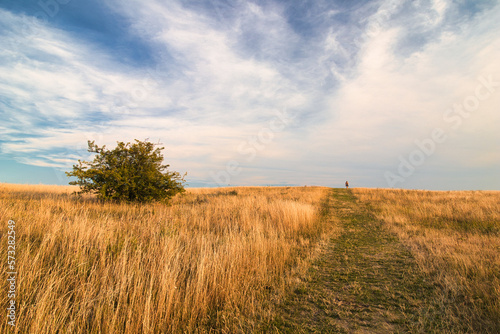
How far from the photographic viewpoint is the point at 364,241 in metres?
7.09

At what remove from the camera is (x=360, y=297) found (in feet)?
11.7

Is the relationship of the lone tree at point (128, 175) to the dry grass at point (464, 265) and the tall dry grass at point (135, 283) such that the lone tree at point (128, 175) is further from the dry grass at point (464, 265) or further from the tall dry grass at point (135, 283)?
the dry grass at point (464, 265)

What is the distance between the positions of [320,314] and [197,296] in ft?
5.67

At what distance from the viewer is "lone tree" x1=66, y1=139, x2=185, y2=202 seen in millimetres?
10523

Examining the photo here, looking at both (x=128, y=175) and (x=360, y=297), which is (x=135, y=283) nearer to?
(x=360, y=297)

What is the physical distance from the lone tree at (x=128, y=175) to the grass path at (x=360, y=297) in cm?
906

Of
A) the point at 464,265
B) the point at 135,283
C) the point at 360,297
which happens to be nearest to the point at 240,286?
the point at 135,283

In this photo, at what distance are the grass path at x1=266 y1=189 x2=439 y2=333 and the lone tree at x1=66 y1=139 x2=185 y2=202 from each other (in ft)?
29.7

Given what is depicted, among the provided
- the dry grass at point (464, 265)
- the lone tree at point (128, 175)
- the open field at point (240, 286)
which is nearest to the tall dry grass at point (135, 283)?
the open field at point (240, 286)

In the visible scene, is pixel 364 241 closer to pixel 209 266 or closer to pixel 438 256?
pixel 438 256

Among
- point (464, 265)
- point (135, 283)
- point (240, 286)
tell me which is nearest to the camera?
point (135, 283)

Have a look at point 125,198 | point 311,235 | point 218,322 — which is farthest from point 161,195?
point 218,322

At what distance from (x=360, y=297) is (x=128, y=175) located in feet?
35.5

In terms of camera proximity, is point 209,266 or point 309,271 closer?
point 209,266
